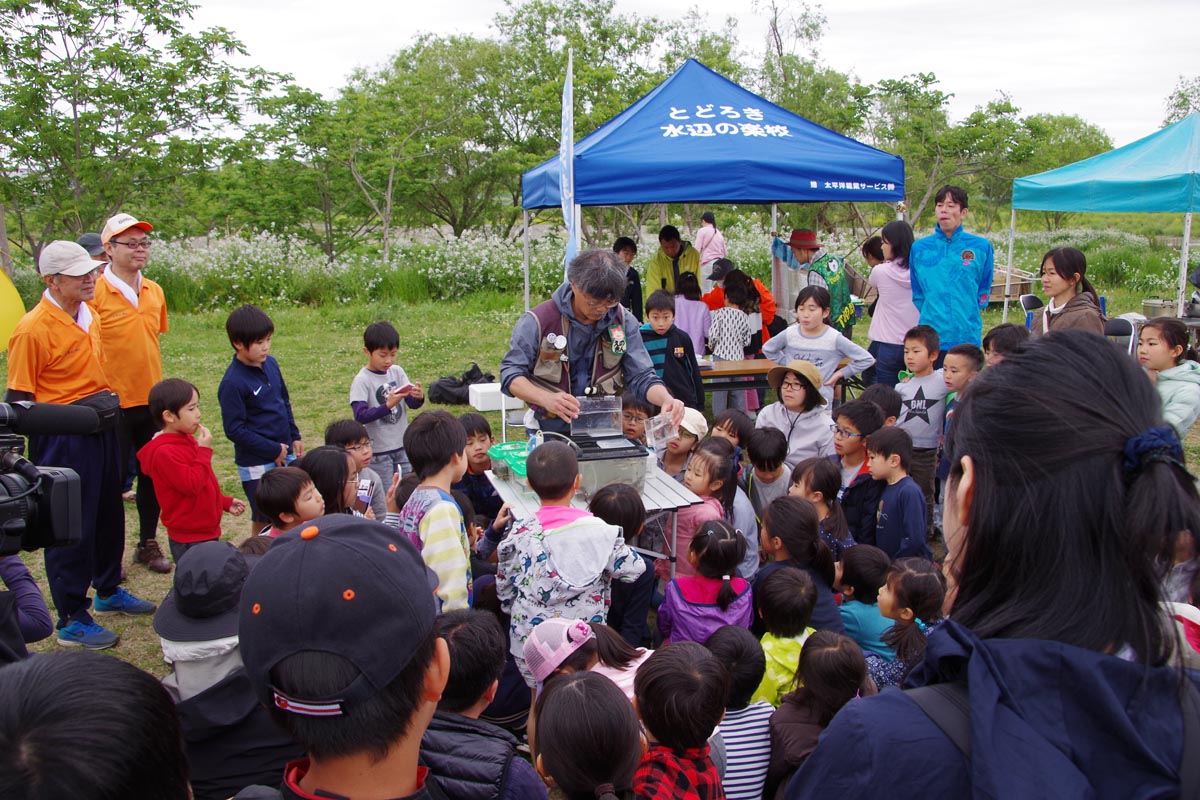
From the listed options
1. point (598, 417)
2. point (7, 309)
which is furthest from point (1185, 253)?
point (7, 309)

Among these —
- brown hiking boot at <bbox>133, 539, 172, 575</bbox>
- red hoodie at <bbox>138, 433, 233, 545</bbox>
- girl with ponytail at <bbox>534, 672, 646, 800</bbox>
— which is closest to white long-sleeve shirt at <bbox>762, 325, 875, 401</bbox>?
red hoodie at <bbox>138, 433, 233, 545</bbox>

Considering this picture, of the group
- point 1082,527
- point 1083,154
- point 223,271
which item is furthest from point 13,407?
point 1083,154

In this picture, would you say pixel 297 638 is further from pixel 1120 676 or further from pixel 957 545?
pixel 1120 676

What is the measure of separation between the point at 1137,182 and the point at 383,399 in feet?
24.9

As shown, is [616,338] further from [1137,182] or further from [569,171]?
[1137,182]

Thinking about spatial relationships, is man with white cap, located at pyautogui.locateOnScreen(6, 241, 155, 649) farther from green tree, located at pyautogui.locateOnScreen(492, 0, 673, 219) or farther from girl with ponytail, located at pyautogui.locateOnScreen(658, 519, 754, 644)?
green tree, located at pyautogui.locateOnScreen(492, 0, 673, 219)

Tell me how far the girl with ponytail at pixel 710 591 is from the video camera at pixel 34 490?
204 centimetres

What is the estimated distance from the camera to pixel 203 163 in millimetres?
13570

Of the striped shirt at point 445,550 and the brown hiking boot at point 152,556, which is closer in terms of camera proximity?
the striped shirt at point 445,550

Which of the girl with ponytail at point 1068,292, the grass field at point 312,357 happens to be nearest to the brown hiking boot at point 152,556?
the grass field at point 312,357

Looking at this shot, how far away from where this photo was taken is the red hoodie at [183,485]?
3.83 meters

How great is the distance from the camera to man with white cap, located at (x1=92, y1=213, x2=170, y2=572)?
14.3 feet

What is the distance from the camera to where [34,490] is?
6.34ft

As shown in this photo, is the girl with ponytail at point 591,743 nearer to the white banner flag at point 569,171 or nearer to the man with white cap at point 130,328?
the man with white cap at point 130,328
